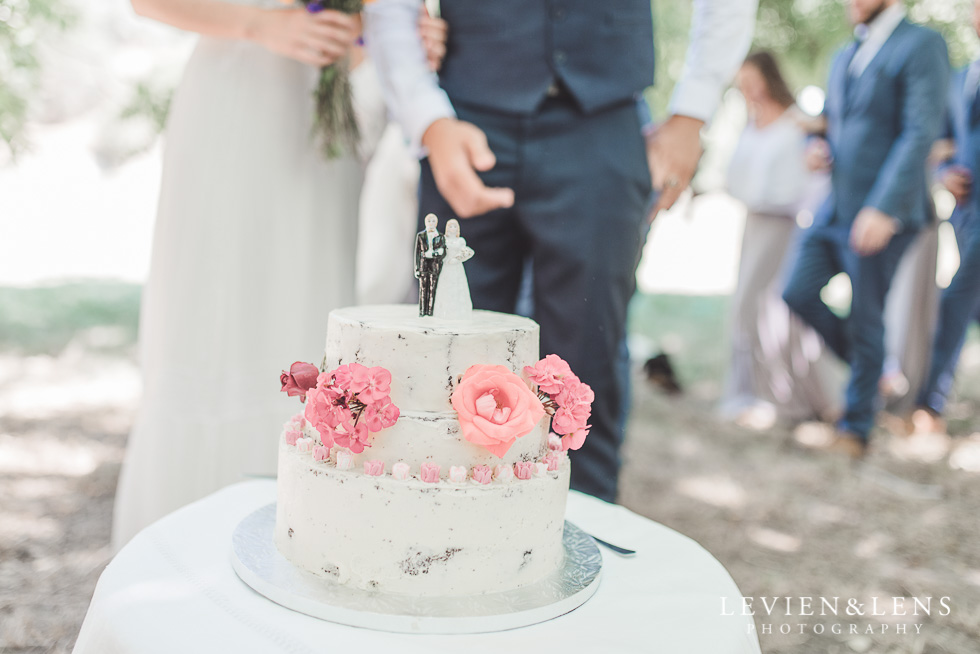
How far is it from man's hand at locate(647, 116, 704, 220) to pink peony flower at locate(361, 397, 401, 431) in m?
1.17

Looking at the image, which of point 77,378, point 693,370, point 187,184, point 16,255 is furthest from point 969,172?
point 16,255

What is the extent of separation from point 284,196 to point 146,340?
0.63 m

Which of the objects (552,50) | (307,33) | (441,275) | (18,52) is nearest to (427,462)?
(441,275)

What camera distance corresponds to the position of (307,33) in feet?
7.05

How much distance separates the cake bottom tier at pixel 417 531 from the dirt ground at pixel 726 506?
125 centimetres

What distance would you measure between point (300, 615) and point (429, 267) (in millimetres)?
585

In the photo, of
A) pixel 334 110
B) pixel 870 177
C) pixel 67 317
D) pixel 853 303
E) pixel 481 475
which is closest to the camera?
pixel 481 475

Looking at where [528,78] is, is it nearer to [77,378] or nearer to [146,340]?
[146,340]

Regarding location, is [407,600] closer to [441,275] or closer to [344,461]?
[344,461]

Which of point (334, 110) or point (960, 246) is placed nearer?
point (334, 110)

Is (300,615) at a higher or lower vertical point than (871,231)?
lower

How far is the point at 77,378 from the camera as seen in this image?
16.4ft

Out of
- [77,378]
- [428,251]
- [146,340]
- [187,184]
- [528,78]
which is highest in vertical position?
[528,78]

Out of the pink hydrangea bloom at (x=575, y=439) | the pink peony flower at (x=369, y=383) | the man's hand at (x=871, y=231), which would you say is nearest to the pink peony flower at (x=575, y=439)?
the pink hydrangea bloom at (x=575, y=439)
